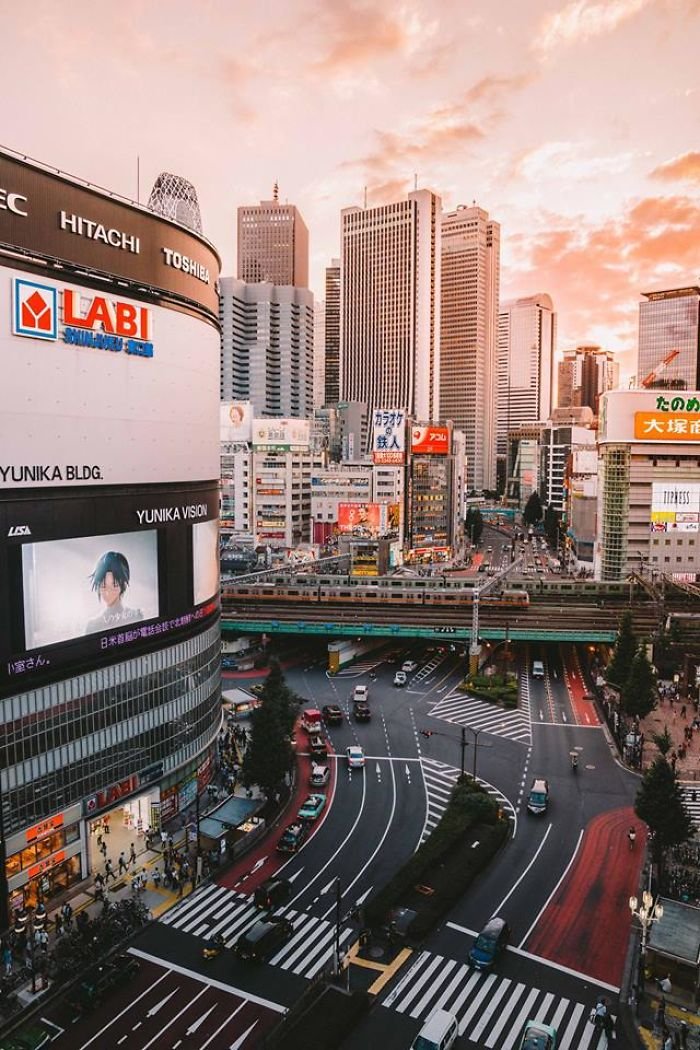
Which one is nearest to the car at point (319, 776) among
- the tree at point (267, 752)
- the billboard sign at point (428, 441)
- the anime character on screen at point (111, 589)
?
the tree at point (267, 752)

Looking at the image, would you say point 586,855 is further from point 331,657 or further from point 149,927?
point 331,657

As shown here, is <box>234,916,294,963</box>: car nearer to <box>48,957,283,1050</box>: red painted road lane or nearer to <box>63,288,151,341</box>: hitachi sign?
<box>48,957,283,1050</box>: red painted road lane

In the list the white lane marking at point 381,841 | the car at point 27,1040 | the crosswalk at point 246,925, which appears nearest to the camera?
the car at point 27,1040

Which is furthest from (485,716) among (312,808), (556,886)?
(556,886)

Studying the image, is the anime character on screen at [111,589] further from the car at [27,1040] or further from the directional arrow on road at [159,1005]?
the car at [27,1040]

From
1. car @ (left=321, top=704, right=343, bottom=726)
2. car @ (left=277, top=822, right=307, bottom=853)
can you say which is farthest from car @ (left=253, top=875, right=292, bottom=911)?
car @ (left=321, top=704, right=343, bottom=726)

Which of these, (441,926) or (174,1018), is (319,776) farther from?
(174,1018)
